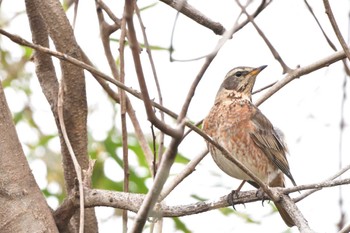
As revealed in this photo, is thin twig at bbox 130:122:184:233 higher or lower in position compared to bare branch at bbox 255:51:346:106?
lower

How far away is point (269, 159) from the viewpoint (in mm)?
5281

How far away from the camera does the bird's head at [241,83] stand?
5809mm

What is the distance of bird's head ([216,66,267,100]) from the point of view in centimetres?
581

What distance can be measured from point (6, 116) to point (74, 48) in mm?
741

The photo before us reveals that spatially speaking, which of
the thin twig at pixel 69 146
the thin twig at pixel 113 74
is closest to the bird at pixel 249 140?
the thin twig at pixel 113 74

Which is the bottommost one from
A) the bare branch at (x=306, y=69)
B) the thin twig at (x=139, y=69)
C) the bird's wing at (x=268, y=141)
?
the thin twig at (x=139, y=69)

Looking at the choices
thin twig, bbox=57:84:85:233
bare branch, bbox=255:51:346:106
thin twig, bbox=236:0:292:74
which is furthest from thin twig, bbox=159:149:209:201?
thin twig, bbox=236:0:292:74

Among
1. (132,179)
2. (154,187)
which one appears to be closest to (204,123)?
(132,179)

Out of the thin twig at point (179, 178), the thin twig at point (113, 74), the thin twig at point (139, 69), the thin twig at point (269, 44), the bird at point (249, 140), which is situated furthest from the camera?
the bird at point (249, 140)

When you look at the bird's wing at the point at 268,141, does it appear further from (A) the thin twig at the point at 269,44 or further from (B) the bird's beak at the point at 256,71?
(A) the thin twig at the point at 269,44

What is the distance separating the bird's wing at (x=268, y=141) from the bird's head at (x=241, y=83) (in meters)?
0.38

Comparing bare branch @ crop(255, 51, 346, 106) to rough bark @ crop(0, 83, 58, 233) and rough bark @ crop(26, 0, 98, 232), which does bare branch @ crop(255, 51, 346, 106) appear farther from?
rough bark @ crop(0, 83, 58, 233)

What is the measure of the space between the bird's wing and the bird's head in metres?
0.38

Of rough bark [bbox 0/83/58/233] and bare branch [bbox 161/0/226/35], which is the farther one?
bare branch [bbox 161/0/226/35]
